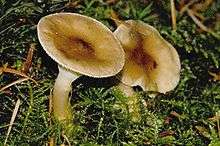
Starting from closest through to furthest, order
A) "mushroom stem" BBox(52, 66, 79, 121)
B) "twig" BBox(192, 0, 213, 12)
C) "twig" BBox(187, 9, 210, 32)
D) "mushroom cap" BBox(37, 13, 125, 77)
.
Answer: "mushroom cap" BBox(37, 13, 125, 77) < "mushroom stem" BBox(52, 66, 79, 121) < "twig" BBox(187, 9, 210, 32) < "twig" BBox(192, 0, 213, 12)

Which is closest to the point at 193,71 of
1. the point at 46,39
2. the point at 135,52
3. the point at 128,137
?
the point at 135,52

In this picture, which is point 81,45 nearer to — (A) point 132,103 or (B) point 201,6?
(A) point 132,103

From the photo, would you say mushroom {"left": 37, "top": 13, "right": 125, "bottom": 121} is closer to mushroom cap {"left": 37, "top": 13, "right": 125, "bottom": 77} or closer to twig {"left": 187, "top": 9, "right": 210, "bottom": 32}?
mushroom cap {"left": 37, "top": 13, "right": 125, "bottom": 77}

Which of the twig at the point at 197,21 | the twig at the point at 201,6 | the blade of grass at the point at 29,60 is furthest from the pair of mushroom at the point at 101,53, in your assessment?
the twig at the point at 201,6

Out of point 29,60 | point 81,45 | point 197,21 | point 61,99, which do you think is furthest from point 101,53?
point 197,21

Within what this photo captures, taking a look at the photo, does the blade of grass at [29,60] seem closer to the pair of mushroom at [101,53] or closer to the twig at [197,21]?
the pair of mushroom at [101,53]

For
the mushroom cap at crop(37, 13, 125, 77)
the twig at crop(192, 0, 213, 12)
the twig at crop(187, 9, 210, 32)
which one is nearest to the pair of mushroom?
the mushroom cap at crop(37, 13, 125, 77)
